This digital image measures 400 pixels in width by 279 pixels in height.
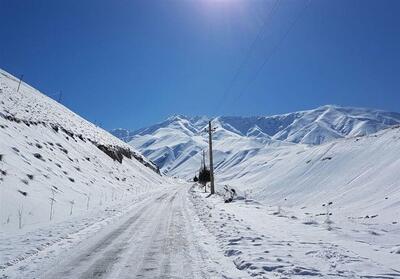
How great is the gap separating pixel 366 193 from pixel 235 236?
28.0m

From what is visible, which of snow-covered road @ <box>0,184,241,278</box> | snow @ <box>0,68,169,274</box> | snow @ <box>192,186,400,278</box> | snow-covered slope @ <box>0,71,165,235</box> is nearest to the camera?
snow @ <box>192,186,400,278</box>

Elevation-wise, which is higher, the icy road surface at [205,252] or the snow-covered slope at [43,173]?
the snow-covered slope at [43,173]

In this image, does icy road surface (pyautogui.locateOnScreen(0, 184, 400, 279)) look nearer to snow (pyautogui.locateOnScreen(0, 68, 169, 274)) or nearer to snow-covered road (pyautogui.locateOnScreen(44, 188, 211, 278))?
snow-covered road (pyautogui.locateOnScreen(44, 188, 211, 278))

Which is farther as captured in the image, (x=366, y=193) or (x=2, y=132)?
(x=366, y=193)

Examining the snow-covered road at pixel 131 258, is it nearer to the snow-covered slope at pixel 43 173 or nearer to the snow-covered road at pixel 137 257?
the snow-covered road at pixel 137 257

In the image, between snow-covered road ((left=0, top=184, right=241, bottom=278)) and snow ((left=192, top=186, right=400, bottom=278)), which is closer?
snow ((left=192, top=186, right=400, bottom=278))

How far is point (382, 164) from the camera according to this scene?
47.4m

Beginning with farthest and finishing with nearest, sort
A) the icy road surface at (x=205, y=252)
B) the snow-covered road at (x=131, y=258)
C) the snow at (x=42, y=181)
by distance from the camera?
1. the snow at (x=42, y=181)
2. the snow-covered road at (x=131, y=258)
3. the icy road surface at (x=205, y=252)

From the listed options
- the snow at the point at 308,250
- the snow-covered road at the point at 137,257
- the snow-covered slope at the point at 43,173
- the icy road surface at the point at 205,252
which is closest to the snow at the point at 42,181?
the snow-covered slope at the point at 43,173

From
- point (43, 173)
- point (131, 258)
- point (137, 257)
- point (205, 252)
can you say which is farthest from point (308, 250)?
point (43, 173)

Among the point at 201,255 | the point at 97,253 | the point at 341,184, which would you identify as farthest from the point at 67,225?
the point at 341,184

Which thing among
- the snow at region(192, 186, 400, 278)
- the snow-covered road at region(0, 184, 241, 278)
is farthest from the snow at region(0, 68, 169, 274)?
the snow at region(192, 186, 400, 278)

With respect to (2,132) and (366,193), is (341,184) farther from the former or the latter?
(2,132)

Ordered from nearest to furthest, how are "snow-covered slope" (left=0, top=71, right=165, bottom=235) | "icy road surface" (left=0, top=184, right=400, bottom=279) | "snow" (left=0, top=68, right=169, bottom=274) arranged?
"icy road surface" (left=0, top=184, right=400, bottom=279)
"snow" (left=0, top=68, right=169, bottom=274)
"snow-covered slope" (left=0, top=71, right=165, bottom=235)
